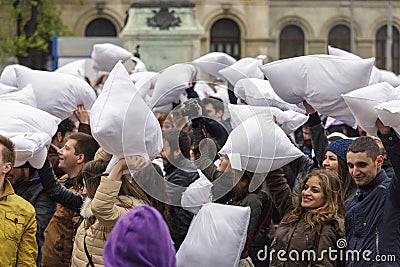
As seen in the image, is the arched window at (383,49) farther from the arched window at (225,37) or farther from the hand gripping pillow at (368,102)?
the hand gripping pillow at (368,102)

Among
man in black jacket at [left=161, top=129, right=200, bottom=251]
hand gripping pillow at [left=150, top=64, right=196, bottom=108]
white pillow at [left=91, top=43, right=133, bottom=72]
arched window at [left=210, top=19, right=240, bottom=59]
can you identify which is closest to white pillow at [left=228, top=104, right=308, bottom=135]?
man in black jacket at [left=161, top=129, right=200, bottom=251]

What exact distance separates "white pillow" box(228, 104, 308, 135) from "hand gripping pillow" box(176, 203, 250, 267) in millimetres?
1152

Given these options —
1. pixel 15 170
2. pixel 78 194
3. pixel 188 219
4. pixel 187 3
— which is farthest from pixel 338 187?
pixel 187 3

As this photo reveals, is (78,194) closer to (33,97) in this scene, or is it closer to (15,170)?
(15,170)

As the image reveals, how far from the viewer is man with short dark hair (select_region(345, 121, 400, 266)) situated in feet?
22.5

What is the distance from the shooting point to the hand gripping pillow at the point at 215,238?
6750mm

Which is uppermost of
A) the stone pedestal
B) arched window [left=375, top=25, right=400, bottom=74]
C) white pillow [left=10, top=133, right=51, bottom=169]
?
white pillow [left=10, top=133, right=51, bottom=169]

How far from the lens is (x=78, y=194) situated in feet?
26.2

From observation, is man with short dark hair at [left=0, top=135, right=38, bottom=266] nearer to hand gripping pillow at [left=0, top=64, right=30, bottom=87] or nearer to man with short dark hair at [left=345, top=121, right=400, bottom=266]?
man with short dark hair at [left=345, top=121, right=400, bottom=266]

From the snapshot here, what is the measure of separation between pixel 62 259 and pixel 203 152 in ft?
4.16

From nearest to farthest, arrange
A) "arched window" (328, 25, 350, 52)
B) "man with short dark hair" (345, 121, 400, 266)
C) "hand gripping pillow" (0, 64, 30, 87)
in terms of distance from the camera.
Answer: "man with short dark hair" (345, 121, 400, 266) < "hand gripping pillow" (0, 64, 30, 87) < "arched window" (328, 25, 350, 52)

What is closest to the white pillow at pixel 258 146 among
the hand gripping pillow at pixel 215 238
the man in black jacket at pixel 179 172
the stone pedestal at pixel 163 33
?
the man in black jacket at pixel 179 172

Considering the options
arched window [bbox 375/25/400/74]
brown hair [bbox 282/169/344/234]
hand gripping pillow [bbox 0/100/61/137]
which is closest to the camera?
brown hair [bbox 282/169/344/234]

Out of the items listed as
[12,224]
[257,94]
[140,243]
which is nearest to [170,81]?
[257,94]
